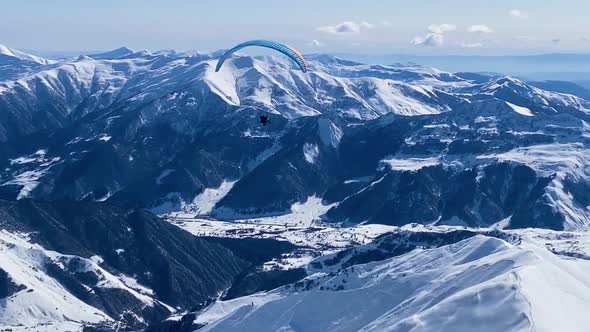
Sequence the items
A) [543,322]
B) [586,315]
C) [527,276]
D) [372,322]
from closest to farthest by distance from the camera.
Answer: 1. [543,322]
2. [586,315]
3. [527,276]
4. [372,322]

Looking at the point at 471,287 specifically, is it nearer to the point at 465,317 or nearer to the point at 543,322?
the point at 465,317

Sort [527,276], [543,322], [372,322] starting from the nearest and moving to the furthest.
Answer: [543,322] → [527,276] → [372,322]

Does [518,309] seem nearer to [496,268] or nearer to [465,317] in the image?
[465,317]

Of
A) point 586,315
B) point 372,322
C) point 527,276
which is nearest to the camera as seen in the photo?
point 586,315

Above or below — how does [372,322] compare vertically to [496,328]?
below

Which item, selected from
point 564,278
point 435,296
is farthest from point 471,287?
point 564,278

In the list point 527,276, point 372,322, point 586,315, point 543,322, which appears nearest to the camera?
point 543,322

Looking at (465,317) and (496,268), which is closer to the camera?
(465,317)

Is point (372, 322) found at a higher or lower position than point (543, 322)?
lower

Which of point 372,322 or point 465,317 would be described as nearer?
point 465,317
